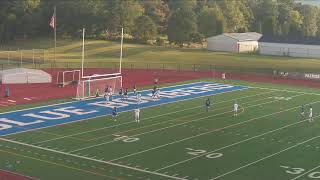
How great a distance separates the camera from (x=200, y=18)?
4218 inches

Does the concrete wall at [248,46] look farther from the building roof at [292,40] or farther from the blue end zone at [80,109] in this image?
the blue end zone at [80,109]

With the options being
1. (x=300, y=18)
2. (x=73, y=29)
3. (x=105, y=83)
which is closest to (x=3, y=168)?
(x=105, y=83)

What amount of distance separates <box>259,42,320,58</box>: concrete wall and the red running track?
29240 mm

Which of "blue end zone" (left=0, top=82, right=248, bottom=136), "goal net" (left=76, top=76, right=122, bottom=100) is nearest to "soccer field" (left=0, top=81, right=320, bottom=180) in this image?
"blue end zone" (left=0, top=82, right=248, bottom=136)

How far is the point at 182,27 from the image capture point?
99.1 meters

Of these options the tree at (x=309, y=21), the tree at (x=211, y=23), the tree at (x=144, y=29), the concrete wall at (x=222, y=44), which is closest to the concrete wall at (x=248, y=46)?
the concrete wall at (x=222, y=44)

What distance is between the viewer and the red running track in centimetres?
4178

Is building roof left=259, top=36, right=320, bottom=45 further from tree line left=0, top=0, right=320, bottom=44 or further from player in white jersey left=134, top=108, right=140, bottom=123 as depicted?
player in white jersey left=134, top=108, right=140, bottom=123

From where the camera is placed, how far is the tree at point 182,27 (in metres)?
99.1

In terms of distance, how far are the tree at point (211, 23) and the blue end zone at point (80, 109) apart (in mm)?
58335

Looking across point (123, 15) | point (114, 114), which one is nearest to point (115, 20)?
point (123, 15)

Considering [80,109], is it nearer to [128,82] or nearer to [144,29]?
[128,82]

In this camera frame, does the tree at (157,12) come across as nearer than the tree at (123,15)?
No

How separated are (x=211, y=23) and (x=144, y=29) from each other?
46.2 ft
